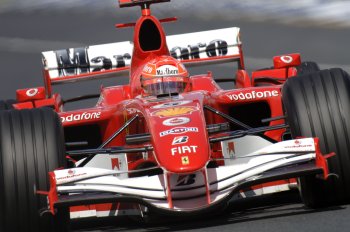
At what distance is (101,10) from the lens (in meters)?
23.3

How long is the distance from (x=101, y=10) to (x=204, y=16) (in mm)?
2160

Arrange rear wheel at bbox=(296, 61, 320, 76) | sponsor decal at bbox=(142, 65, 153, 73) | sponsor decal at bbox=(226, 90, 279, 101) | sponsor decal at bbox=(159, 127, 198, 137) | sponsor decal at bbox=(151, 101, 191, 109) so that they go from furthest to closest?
rear wheel at bbox=(296, 61, 320, 76) < sponsor decal at bbox=(142, 65, 153, 73) < sponsor decal at bbox=(226, 90, 279, 101) < sponsor decal at bbox=(151, 101, 191, 109) < sponsor decal at bbox=(159, 127, 198, 137)

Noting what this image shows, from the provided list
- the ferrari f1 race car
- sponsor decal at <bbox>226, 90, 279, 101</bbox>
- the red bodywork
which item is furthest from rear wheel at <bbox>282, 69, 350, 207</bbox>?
sponsor decal at <bbox>226, 90, 279, 101</bbox>

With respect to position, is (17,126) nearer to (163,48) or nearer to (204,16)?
(163,48)

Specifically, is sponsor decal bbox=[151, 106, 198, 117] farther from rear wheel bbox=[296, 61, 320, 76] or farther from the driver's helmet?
rear wheel bbox=[296, 61, 320, 76]

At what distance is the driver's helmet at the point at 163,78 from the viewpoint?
1150 centimetres

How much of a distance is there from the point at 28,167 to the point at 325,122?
239 cm

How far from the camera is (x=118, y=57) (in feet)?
48.0

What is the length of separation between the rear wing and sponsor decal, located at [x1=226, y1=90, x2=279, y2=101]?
10.2 feet

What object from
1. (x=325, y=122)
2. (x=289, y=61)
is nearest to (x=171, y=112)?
(x=325, y=122)

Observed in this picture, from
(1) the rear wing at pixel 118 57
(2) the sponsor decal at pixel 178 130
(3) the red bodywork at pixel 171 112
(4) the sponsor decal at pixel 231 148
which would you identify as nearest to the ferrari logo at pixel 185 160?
(3) the red bodywork at pixel 171 112

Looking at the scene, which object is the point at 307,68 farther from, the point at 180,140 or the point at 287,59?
the point at 180,140

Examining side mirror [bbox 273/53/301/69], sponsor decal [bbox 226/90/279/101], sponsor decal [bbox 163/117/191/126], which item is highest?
side mirror [bbox 273/53/301/69]

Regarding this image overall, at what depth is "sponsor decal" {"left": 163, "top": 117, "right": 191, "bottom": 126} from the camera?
9.61 meters
